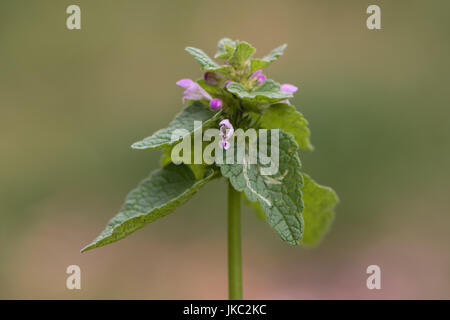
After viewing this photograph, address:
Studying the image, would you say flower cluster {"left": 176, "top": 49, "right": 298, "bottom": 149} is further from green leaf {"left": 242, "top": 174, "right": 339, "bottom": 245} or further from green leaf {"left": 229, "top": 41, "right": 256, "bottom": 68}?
green leaf {"left": 242, "top": 174, "right": 339, "bottom": 245}

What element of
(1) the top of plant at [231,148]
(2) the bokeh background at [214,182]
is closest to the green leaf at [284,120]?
(1) the top of plant at [231,148]

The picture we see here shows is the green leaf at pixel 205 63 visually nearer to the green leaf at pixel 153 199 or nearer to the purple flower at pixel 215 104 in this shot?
the purple flower at pixel 215 104

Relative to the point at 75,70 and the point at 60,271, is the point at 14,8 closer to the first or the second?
the point at 75,70

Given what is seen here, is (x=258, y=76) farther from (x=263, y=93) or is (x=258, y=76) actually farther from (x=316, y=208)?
(x=316, y=208)

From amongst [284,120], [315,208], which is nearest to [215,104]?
[284,120]

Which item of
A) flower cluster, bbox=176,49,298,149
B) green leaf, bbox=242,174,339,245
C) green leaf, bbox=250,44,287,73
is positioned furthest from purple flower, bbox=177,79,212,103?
green leaf, bbox=242,174,339,245
